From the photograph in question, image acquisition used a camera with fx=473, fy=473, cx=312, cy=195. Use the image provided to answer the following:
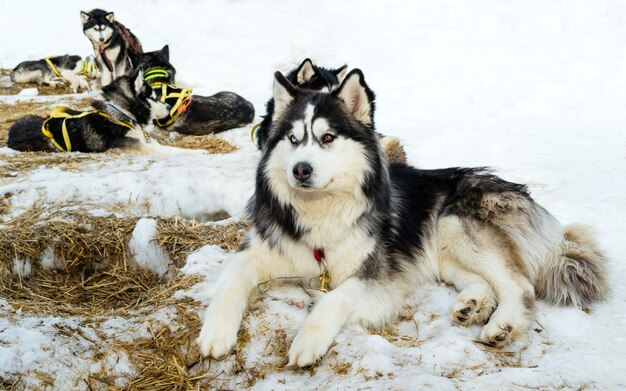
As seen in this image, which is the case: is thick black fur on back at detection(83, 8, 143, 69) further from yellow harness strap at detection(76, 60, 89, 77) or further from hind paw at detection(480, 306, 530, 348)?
hind paw at detection(480, 306, 530, 348)

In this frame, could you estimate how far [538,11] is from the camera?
11.3 meters

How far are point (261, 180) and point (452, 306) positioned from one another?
157cm

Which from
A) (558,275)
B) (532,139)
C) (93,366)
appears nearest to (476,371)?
(558,275)

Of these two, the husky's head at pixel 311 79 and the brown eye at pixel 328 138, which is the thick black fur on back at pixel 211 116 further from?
the brown eye at pixel 328 138

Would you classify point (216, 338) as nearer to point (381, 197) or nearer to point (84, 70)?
point (381, 197)

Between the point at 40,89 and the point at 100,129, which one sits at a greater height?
the point at 40,89

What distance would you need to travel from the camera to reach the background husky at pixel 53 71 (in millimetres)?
12594

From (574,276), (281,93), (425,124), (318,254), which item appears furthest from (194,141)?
(574,276)

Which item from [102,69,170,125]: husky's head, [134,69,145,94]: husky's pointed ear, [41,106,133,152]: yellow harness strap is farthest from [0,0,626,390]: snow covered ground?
[134,69,145,94]: husky's pointed ear

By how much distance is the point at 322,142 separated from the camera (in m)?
3.20

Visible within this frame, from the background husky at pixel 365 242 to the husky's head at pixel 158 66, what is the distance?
26.5ft

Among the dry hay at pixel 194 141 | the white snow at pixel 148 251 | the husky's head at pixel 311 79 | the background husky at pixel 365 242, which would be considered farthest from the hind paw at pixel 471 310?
the dry hay at pixel 194 141

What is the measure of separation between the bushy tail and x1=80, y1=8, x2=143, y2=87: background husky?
10.3 metres

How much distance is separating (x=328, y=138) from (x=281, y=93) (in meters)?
0.58
